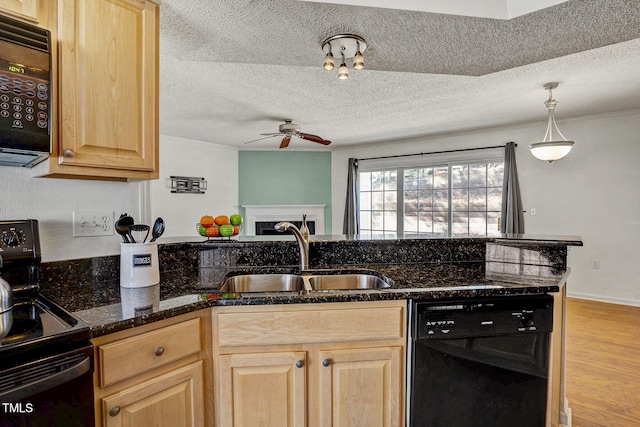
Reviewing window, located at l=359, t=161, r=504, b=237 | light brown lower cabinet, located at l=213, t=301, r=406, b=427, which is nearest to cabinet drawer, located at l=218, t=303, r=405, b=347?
light brown lower cabinet, located at l=213, t=301, r=406, b=427

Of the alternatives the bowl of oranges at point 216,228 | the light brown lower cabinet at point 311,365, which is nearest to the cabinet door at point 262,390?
the light brown lower cabinet at point 311,365

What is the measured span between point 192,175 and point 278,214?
174 cm

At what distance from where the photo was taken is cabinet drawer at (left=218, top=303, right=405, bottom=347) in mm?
1343

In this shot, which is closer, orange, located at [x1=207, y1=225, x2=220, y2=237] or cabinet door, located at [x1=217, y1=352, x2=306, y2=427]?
cabinet door, located at [x1=217, y1=352, x2=306, y2=427]

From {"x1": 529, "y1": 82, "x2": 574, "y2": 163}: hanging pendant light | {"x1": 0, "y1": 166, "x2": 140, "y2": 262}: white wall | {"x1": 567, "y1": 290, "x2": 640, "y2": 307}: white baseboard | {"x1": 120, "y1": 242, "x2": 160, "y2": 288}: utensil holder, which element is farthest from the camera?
{"x1": 567, "y1": 290, "x2": 640, "y2": 307}: white baseboard

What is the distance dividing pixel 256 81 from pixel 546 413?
316 centimetres

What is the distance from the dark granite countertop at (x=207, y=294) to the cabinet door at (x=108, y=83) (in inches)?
20.5

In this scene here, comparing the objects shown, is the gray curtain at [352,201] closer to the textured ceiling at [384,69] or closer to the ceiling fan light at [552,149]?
the textured ceiling at [384,69]

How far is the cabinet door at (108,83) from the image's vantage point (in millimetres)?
1261

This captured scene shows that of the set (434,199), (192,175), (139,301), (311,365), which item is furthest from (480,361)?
(192,175)

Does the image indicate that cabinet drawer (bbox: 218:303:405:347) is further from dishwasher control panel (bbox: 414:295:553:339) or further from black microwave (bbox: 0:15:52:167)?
black microwave (bbox: 0:15:52:167)

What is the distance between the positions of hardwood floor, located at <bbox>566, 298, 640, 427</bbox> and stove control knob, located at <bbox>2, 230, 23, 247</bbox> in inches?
113

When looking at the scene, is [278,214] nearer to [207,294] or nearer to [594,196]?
[594,196]

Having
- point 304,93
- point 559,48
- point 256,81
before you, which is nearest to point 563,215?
point 559,48
